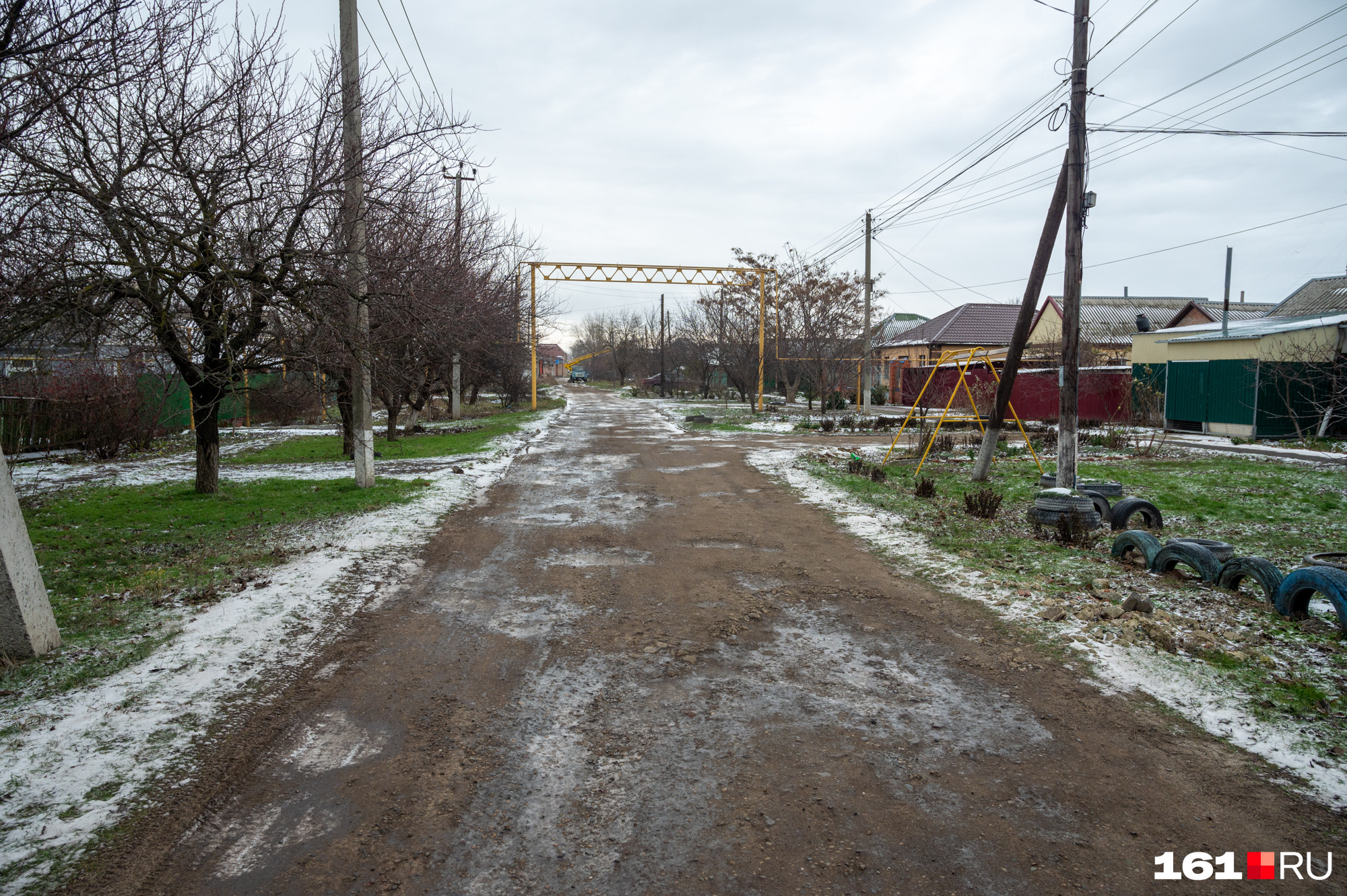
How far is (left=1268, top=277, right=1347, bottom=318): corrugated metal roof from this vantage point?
3095cm

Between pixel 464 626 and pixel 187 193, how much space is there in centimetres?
587

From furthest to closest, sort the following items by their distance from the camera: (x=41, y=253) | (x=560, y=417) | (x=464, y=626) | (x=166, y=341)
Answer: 1. (x=560, y=417)
2. (x=166, y=341)
3. (x=41, y=253)
4. (x=464, y=626)

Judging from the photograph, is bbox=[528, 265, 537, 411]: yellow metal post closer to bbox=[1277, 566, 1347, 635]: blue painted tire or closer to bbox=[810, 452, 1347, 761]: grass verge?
bbox=[810, 452, 1347, 761]: grass verge

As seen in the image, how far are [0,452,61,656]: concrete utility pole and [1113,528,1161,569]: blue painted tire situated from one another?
28.2 feet

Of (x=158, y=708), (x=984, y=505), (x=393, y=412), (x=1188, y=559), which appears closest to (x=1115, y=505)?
(x=984, y=505)

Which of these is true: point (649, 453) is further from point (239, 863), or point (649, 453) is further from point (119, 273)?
point (239, 863)

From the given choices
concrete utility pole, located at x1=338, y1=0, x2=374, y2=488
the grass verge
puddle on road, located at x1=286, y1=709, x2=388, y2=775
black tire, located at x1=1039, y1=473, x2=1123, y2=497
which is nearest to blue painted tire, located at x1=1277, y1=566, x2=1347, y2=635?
the grass verge

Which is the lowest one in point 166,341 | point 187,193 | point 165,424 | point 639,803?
point 639,803

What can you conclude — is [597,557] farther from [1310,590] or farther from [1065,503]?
[1310,590]

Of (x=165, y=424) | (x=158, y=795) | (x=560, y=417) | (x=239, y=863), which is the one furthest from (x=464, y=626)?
(x=560, y=417)

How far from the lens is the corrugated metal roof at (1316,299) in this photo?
3095 cm

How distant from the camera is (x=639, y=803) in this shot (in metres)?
3.19

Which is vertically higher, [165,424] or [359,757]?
[165,424]

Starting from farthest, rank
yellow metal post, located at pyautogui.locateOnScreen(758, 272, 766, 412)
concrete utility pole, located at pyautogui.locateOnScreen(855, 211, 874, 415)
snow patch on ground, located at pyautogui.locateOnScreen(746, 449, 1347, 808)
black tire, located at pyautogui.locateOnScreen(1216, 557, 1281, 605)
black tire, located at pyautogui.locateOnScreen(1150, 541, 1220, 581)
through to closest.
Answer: yellow metal post, located at pyautogui.locateOnScreen(758, 272, 766, 412), concrete utility pole, located at pyautogui.locateOnScreen(855, 211, 874, 415), black tire, located at pyautogui.locateOnScreen(1150, 541, 1220, 581), black tire, located at pyautogui.locateOnScreen(1216, 557, 1281, 605), snow patch on ground, located at pyautogui.locateOnScreen(746, 449, 1347, 808)
